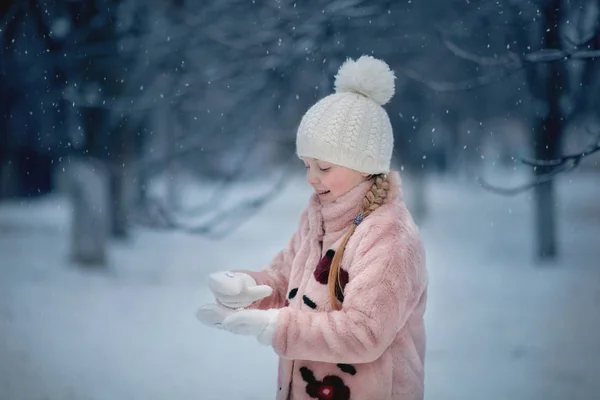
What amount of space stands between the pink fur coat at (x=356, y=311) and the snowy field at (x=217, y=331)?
2.77 metres

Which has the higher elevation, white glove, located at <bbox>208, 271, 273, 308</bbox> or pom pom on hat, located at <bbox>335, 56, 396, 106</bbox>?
pom pom on hat, located at <bbox>335, 56, 396, 106</bbox>

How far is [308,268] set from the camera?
2248 mm

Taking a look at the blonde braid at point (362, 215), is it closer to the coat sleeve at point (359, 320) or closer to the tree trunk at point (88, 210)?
the coat sleeve at point (359, 320)

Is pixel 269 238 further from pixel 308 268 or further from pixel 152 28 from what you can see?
pixel 308 268

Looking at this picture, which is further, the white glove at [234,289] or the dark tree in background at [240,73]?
the dark tree in background at [240,73]

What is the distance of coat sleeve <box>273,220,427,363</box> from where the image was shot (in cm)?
198

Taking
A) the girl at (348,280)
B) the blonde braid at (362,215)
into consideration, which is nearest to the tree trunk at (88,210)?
the girl at (348,280)

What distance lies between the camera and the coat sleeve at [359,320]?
6.48ft

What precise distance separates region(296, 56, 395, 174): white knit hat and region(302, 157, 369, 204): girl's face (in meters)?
0.03

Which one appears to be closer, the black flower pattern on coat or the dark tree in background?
the black flower pattern on coat


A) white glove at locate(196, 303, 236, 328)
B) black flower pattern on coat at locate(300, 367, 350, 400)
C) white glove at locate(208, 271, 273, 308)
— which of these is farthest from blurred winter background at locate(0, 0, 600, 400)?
white glove at locate(196, 303, 236, 328)

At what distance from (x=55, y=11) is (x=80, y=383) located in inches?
210

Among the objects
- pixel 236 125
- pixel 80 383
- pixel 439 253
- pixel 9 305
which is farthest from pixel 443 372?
pixel 439 253

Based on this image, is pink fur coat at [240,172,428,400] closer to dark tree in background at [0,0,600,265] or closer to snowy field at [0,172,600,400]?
dark tree in background at [0,0,600,265]
